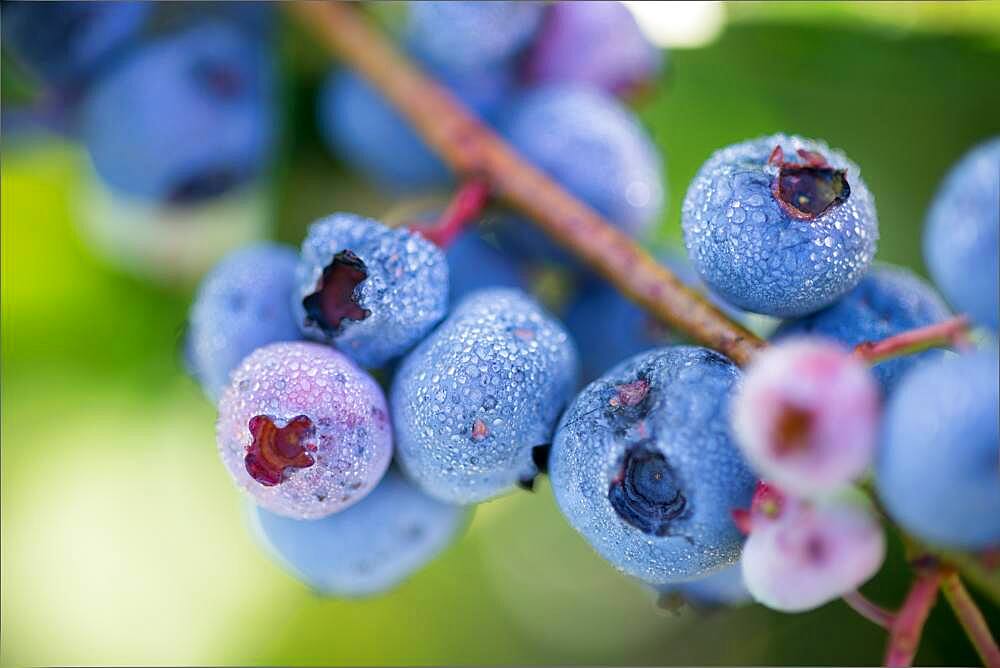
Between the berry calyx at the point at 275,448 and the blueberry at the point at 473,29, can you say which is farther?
the blueberry at the point at 473,29

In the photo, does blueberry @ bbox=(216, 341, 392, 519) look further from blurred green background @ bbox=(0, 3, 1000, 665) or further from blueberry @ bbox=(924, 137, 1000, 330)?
blurred green background @ bbox=(0, 3, 1000, 665)

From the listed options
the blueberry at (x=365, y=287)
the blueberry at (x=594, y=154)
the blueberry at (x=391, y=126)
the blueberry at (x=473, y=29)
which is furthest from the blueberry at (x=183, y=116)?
the blueberry at (x=365, y=287)

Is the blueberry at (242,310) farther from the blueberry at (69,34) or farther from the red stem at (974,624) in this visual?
the red stem at (974,624)

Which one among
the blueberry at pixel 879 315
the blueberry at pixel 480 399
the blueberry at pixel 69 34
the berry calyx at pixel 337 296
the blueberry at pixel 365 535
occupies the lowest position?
the blueberry at pixel 365 535

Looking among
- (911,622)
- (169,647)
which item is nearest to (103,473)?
(169,647)

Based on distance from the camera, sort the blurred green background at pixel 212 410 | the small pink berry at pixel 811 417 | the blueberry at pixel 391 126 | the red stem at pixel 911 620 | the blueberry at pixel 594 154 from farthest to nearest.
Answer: the blurred green background at pixel 212 410, the blueberry at pixel 391 126, the blueberry at pixel 594 154, the red stem at pixel 911 620, the small pink berry at pixel 811 417

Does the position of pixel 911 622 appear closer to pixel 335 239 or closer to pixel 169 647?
pixel 335 239

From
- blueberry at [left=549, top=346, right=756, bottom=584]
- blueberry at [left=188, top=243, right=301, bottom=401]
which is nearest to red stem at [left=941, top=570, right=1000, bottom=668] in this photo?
blueberry at [left=549, top=346, right=756, bottom=584]
